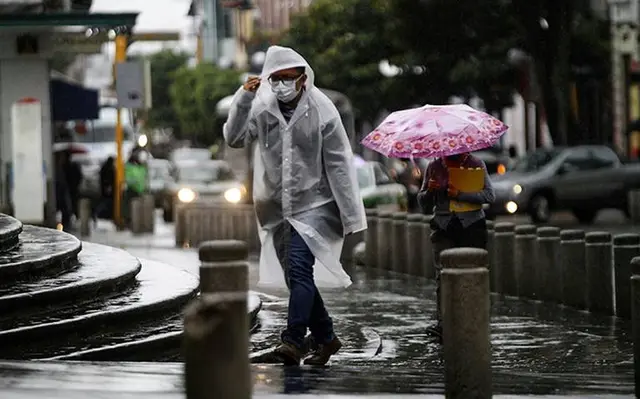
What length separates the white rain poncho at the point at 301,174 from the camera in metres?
10.7

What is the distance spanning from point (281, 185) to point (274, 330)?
2.06m

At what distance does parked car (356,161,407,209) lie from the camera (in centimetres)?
2986

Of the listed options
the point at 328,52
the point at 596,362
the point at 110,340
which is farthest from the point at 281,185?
the point at 328,52

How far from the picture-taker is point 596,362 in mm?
11742

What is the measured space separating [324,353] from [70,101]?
27371mm

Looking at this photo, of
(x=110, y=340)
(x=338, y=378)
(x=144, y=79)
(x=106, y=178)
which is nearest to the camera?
(x=338, y=378)

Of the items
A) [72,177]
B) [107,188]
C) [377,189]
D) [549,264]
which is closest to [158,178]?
[107,188]

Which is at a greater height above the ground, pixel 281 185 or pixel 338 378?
pixel 281 185

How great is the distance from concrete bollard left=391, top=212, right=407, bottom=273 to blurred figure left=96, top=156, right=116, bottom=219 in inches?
723

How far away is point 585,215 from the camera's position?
3672cm

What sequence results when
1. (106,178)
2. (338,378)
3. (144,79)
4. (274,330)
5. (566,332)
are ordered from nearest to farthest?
(338,378), (274,330), (566,332), (144,79), (106,178)

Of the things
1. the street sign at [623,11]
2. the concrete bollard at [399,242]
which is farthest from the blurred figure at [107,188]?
the concrete bollard at [399,242]

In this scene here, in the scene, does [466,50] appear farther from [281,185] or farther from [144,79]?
[281,185]

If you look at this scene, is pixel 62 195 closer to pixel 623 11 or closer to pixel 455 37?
pixel 455 37
